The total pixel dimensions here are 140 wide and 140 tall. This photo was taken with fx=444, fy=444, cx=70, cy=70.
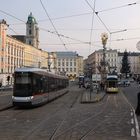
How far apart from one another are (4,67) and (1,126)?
3761 inches

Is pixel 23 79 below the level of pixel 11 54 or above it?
below

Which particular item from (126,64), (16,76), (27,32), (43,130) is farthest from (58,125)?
(126,64)

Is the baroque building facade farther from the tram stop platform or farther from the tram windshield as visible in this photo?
the tram windshield

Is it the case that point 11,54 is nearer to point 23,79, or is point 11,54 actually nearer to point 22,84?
point 23,79

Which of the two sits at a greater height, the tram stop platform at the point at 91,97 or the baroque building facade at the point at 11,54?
the baroque building facade at the point at 11,54

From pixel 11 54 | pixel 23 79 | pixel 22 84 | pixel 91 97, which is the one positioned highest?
pixel 11 54

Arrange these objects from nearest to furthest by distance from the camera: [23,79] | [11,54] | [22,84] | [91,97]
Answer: [22,84]
[23,79]
[91,97]
[11,54]

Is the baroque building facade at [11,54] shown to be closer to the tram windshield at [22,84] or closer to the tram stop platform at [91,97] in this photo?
the tram stop platform at [91,97]

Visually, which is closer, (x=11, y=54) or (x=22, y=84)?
(x=22, y=84)

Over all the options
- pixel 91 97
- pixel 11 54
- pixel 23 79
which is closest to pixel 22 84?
pixel 23 79

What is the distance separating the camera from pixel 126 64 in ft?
616

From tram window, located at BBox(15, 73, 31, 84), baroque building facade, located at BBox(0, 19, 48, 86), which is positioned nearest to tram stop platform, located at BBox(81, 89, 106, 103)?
tram window, located at BBox(15, 73, 31, 84)

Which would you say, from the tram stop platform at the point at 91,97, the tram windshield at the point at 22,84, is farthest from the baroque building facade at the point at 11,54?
the tram windshield at the point at 22,84

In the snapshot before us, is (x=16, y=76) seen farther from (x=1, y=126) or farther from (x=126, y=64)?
(x=126, y=64)
